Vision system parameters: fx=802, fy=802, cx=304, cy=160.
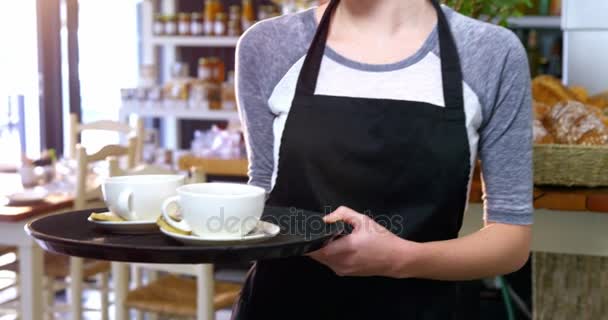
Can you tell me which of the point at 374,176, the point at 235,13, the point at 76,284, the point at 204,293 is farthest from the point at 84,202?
the point at 374,176

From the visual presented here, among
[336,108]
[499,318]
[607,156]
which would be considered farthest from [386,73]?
[499,318]

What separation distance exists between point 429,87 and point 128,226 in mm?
450

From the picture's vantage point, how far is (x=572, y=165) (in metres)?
1.73

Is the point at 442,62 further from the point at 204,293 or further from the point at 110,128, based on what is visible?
the point at 110,128

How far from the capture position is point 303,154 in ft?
3.61

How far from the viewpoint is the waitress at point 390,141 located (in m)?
1.05

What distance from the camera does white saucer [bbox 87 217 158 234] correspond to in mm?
908

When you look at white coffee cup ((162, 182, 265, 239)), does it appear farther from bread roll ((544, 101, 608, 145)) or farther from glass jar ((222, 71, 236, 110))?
glass jar ((222, 71, 236, 110))

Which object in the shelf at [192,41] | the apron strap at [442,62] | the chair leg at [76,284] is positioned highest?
the shelf at [192,41]

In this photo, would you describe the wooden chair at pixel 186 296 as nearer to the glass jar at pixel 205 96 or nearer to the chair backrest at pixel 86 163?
the chair backrest at pixel 86 163

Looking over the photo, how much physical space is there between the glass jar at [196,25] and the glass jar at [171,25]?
4.2 inches

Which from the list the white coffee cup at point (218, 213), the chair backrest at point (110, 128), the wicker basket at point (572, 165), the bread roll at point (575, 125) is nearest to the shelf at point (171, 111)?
the chair backrest at point (110, 128)

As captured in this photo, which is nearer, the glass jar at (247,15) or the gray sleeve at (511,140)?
the gray sleeve at (511,140)

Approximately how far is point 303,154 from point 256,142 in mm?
77
